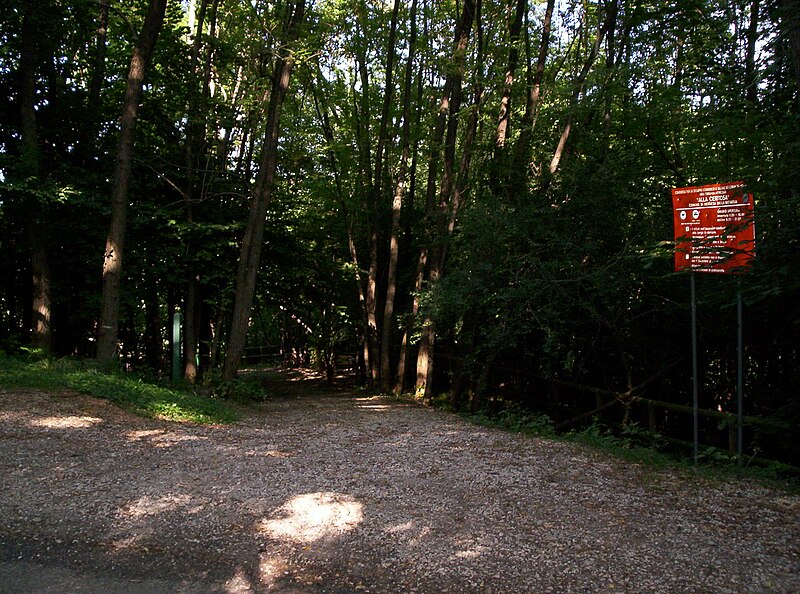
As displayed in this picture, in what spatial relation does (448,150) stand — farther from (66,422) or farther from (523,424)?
(66,422)

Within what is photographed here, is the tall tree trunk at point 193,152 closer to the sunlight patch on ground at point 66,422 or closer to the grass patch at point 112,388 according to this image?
the grass patch at point 112,388

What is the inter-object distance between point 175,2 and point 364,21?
A: 541 centimetres

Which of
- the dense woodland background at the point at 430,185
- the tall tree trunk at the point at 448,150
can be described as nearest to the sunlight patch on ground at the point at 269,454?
the dense woodland background at the point at 430,185

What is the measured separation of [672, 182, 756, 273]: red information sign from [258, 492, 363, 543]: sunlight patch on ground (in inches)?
166

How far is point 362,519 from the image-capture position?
4.86 metres

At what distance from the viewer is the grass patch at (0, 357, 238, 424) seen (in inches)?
359

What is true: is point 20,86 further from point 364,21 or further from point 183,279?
point 364,21

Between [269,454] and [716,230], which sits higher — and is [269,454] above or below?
below

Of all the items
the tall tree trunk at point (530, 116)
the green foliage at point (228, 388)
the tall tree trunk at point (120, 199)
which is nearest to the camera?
the tall tree trunk at point (120, 199)

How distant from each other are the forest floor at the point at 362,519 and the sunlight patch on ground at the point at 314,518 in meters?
0.02

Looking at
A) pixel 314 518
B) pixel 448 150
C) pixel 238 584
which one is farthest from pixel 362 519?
pixel 448 150

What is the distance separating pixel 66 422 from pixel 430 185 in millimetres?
10602

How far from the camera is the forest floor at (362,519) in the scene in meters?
3.88

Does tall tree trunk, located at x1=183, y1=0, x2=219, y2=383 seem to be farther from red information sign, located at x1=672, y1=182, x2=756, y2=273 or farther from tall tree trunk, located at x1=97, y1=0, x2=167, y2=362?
red information sign, located at x1=672, y1=182, x2=756, y2=273
